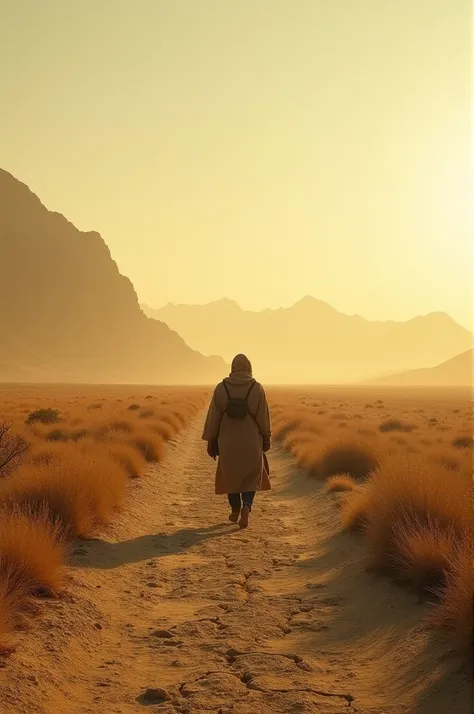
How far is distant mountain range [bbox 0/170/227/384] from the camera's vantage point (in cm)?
14500

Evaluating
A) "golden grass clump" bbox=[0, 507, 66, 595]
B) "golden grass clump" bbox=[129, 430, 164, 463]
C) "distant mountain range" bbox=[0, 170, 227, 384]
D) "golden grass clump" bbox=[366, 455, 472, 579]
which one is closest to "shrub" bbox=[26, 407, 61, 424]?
"golden grass clump" bbox=[129, 430, 164, 463]

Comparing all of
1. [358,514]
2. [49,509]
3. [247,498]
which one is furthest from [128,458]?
[358,514]

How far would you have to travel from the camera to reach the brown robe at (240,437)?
9.87 m

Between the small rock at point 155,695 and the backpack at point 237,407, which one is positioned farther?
the backpack at point 237,407

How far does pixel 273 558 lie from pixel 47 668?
161 inches

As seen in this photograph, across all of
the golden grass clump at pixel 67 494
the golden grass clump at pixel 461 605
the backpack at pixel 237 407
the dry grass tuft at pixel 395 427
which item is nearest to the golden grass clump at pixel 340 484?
the backpack at pixel 237 407

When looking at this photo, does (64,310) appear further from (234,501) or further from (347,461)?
(234,501)

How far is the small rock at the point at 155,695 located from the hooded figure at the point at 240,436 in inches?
203

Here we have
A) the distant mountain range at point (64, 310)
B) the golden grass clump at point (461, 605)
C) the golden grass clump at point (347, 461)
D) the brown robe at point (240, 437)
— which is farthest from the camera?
the distant mountain range at point (64, 310)

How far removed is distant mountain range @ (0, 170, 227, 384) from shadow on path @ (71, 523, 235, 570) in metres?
128

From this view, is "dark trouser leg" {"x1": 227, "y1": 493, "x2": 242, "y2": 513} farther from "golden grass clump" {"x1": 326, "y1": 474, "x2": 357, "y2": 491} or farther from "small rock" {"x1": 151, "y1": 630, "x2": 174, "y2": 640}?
"small rock" {"x1": 151, "y1": 630, "x2": 174, "y2": 640}

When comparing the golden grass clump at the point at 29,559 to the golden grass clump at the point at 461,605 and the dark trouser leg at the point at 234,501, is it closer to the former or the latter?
the golden grass clump at the point at 461,605

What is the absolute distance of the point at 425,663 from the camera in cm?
496

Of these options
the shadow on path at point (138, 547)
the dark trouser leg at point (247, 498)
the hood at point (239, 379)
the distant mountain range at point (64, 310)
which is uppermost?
the distant mountain range at point (64, 310)
